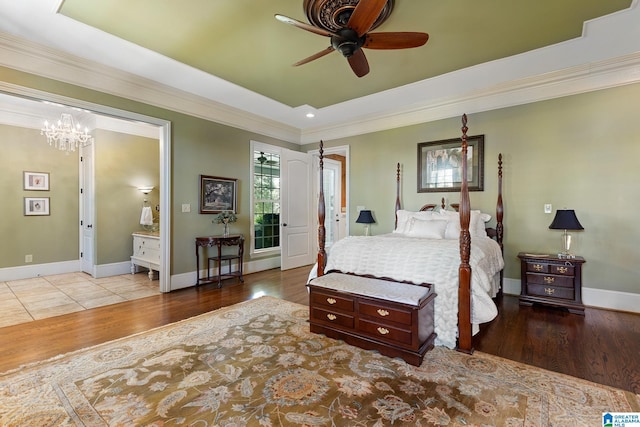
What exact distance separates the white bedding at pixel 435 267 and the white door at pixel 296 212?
2414 millimetres

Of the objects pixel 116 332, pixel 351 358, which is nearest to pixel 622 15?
pixel 351 358

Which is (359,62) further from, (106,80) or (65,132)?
(65,132)

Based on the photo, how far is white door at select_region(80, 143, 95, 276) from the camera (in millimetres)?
5176

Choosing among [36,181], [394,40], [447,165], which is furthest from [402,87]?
[36,181]

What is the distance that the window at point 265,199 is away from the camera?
5.68 m

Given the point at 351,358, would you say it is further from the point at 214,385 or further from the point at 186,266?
the point at 186,266

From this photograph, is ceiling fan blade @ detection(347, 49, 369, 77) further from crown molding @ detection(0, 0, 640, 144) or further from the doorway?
the doorway

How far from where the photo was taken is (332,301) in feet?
8.70

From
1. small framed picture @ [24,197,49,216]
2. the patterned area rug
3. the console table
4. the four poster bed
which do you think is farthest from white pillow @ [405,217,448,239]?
small framed picture @ [24,197,49,216]

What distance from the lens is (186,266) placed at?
14.7 feet

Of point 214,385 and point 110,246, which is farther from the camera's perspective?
point 110,246

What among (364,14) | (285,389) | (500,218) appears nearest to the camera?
(285,389)

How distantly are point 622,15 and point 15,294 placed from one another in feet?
25.1
